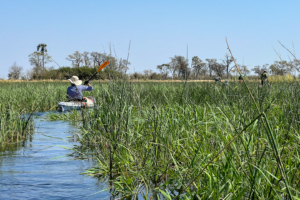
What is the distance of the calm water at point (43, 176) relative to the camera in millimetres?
3609

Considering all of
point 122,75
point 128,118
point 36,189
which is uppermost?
point 122,75

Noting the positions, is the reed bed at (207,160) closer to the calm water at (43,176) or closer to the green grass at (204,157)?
the green grass at (204,157)

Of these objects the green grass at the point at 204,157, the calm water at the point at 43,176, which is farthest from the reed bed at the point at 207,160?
the calm water at the point at 43,176

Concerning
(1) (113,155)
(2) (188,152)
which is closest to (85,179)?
(1) (113,155)

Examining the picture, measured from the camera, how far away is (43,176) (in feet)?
13.9

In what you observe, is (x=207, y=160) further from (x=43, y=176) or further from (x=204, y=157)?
(x=43, y=176)

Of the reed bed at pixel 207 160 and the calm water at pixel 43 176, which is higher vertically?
the reed bed at pixel 207 160

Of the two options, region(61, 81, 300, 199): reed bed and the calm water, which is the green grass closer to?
region(61, 81, 300, 199): reed bed

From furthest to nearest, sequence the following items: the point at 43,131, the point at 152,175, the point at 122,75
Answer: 1. the point at 43,131
2. the point at 122,75
3. the point at 152,175

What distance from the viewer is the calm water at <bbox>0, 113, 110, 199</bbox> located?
142 inches

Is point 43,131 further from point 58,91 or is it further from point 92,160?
point 58,91

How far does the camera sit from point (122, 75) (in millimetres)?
4664

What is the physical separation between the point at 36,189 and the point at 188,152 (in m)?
1.86

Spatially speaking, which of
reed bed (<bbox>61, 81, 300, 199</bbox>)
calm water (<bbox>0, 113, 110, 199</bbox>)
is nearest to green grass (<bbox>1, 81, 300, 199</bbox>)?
reed bed (<bbox>61, 81, 300, 199</bbox>)
